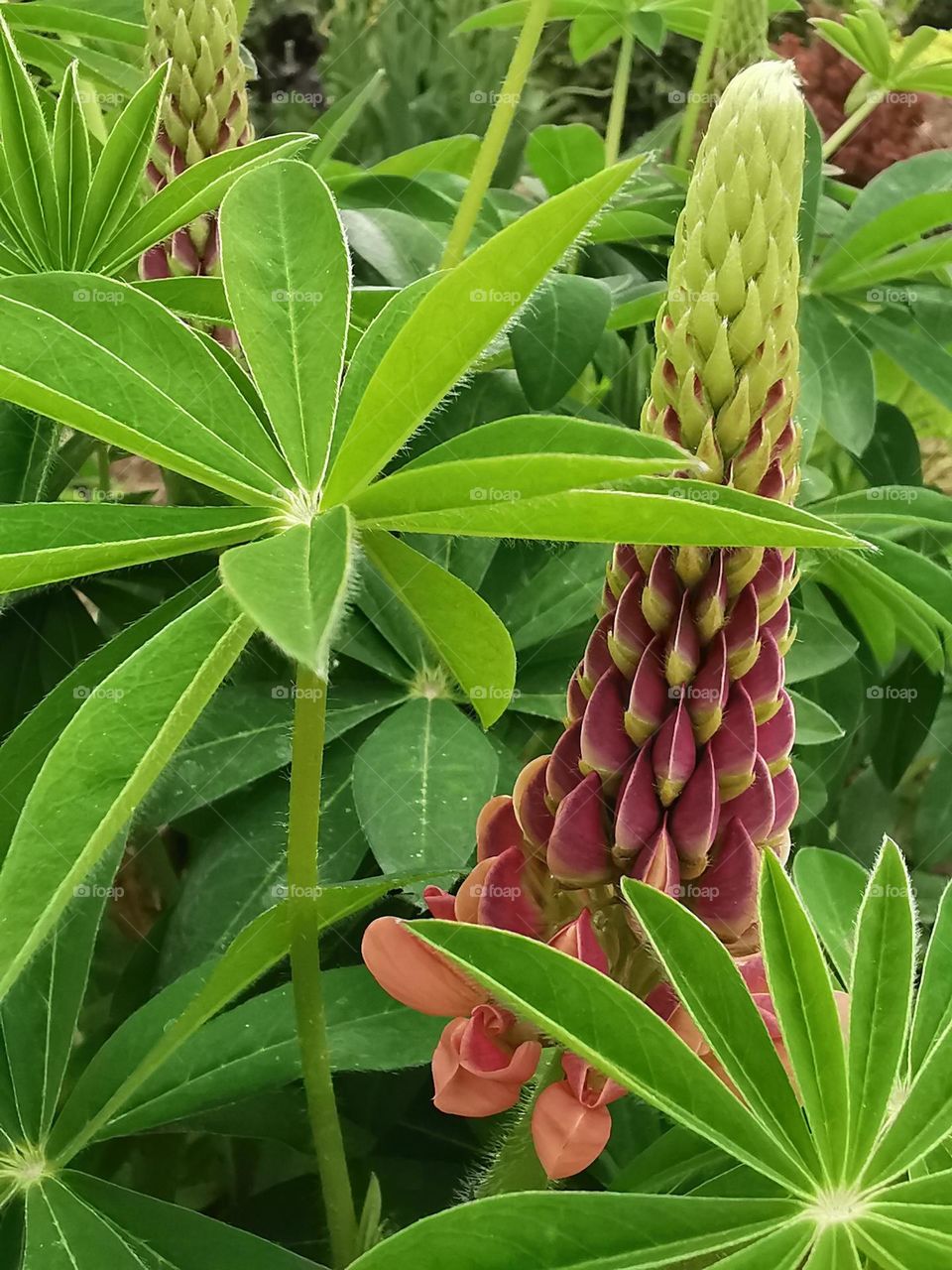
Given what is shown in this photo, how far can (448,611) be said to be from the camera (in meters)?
0.43

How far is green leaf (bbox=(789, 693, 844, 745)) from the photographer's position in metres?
0.74

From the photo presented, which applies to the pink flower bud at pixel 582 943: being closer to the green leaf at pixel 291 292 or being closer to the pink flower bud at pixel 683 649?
the pink flower bud at pixel 683 649

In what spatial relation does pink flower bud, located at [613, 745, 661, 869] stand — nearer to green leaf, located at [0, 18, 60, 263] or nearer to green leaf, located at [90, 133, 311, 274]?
green leaf, located at [90, 133, 311, 274]

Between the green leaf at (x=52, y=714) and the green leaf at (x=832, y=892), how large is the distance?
1.26ft

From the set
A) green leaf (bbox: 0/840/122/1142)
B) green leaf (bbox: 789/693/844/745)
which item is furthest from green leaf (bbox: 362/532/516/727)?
green leaf (bbox: 789/693/844/745)

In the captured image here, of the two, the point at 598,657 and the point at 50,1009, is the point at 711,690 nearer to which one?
the point at 598,657

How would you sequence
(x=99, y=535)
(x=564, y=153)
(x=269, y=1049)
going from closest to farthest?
(x=99, y=535), (x=269, y=1049), (x=564, y=153)

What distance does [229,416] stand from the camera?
18.0 inches

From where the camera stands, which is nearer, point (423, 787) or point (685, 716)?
point (685, 716)

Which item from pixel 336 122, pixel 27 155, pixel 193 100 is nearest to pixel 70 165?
pixel 27 155

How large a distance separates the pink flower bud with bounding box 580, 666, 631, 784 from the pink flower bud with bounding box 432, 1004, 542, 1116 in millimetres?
107

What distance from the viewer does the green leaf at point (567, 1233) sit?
0.35 metres

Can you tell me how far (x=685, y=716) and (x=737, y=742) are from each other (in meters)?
0.02

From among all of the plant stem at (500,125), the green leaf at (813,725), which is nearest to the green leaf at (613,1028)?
the green leaf at (813,725)
